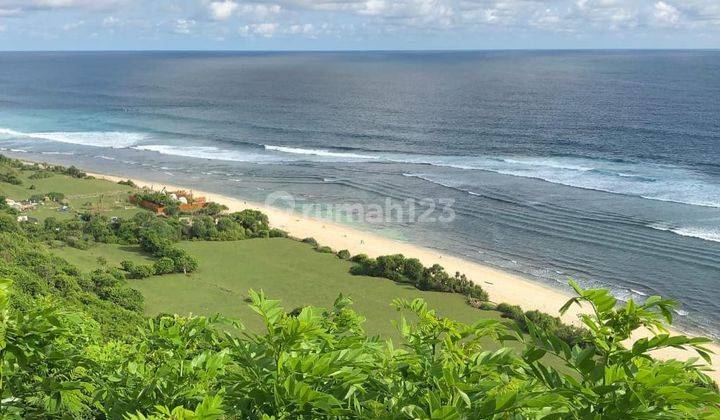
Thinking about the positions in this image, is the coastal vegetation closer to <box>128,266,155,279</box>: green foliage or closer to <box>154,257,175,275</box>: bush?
<box>128,266,155,279</box>: green foliage

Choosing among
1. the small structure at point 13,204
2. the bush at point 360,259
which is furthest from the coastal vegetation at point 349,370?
the small structure at point 13,204

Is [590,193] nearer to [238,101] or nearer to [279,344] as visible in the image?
[279,344]

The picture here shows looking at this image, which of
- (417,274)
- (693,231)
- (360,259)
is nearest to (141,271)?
(360,259)

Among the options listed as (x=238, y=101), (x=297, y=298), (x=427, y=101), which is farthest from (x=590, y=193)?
(x=238, y=101)

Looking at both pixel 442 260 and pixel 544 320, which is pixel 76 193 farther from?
pixel 544 320

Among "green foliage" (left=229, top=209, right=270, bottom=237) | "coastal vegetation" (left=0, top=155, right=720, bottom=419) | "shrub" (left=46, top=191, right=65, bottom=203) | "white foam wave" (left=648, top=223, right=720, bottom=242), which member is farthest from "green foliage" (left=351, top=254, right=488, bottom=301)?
"shrub" (left=46, top=191, right=65, bottom=203)

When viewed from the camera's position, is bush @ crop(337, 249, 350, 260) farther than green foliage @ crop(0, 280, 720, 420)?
Yes
